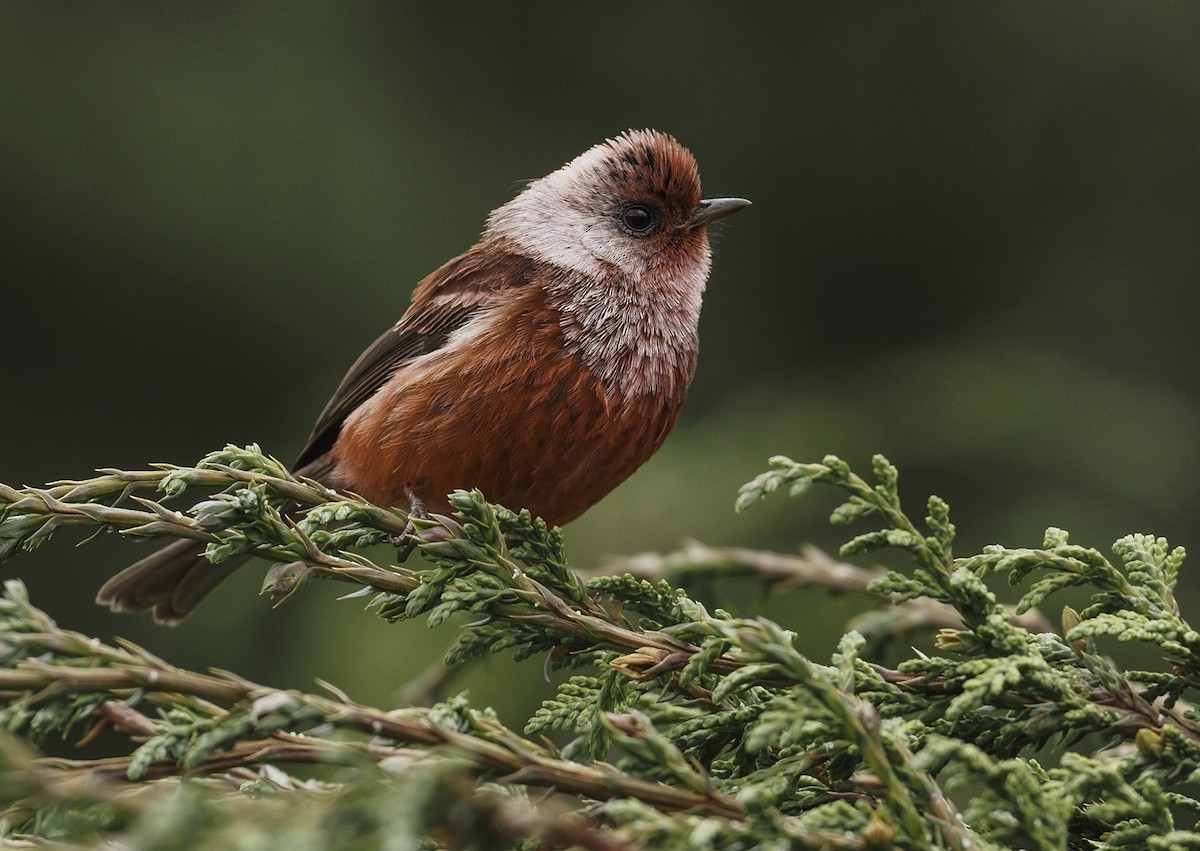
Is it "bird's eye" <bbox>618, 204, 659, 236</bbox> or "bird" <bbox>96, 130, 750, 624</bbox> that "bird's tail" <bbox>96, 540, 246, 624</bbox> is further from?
"bird's eye" <bbox>618, 204, 659, 236</bbox>

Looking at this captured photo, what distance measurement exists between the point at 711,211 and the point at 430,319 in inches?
42.5

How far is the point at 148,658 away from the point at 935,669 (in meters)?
1.30

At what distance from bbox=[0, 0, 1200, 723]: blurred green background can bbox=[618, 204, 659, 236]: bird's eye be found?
2990 mm

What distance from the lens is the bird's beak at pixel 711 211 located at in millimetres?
4520

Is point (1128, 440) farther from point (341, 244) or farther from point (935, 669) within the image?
point (341, 244)

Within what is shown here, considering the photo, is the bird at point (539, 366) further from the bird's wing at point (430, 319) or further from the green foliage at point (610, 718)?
the green foliage at point (610, 718)

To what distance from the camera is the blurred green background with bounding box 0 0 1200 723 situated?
27.2 ft

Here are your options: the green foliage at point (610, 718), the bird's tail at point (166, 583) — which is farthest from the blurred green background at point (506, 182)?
the green foliage at point (610, 718)

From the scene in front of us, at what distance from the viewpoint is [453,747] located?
180 cm

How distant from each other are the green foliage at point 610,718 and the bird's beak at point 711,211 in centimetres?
217

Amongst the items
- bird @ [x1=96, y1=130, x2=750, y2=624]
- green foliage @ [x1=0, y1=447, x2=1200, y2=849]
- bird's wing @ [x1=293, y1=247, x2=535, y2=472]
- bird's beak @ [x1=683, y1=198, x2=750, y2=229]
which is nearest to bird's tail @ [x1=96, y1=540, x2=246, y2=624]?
bird @ [x1=96, y1=130, x2=750, y2=624]

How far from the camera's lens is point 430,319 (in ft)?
14.3

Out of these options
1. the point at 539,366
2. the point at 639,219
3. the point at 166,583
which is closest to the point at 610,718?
the point at 539,366

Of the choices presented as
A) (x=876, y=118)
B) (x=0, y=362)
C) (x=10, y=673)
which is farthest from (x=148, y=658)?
(x=876, y=118)
